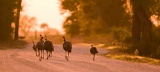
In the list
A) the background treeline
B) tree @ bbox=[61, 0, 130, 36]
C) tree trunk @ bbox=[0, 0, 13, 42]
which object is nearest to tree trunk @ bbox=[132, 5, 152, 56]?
the background treeline

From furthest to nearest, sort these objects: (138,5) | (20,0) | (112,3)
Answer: (112,3)
(20,0)
(138,5)

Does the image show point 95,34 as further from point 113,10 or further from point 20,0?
point 20,0

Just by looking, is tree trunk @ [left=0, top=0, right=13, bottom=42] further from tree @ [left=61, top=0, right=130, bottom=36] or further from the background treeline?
tree @ [left=61, top=0, right=130, bottom=36]

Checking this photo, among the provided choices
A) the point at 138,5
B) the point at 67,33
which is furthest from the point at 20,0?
the point at 67,33

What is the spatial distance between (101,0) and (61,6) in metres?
15.8

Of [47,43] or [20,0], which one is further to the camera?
[20,0]

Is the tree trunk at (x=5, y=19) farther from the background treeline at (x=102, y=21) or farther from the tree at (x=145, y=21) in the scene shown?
the tree at (x=145, y=21)

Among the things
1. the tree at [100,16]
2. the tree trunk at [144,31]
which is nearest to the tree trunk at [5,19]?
the tree trunk at [144,31]

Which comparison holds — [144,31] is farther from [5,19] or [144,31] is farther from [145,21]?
[5,19]

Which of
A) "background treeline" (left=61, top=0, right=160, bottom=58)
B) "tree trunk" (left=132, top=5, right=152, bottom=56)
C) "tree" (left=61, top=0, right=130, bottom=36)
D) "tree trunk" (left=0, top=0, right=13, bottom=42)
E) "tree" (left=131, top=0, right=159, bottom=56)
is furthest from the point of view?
"tree" (left=61, top=0, right=130, bottom=36)

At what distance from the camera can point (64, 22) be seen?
82625 mm

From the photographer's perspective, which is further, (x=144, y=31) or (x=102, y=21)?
(x=102, y=21)

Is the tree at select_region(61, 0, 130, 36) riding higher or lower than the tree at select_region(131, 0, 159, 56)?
higher

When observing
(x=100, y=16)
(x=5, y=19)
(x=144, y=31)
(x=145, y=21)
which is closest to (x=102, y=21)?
(x=100, y=16)
